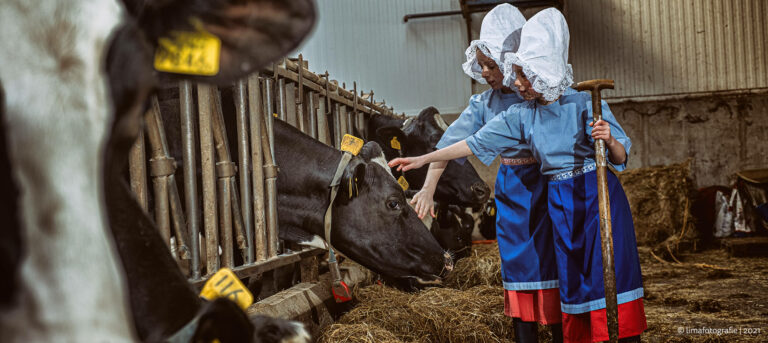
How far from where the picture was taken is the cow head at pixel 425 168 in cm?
617

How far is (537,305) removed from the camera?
290 centimetres

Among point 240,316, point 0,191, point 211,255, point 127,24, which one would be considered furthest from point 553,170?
point 0,191

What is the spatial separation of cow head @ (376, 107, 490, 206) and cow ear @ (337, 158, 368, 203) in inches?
101

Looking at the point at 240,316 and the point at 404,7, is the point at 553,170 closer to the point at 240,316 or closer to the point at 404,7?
the point at 240,316

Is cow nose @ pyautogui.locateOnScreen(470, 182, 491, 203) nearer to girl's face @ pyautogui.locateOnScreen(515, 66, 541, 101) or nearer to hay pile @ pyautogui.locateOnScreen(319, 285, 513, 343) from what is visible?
hay pile @ pyautogui.locateOnScreen(319, 285, 513, 343)

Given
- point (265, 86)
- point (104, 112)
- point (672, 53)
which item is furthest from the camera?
point (672, 53)

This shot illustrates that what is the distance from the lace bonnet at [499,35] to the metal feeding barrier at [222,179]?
119cm

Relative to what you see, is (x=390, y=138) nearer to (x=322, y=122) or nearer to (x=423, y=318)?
(x=322, y=122)

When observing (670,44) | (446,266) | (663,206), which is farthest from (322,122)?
(670,44)

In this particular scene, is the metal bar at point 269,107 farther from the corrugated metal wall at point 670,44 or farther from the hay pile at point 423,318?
the corrugated metal wall at point 670,44

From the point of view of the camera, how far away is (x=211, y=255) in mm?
2781

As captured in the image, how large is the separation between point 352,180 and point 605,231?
1.50 meters

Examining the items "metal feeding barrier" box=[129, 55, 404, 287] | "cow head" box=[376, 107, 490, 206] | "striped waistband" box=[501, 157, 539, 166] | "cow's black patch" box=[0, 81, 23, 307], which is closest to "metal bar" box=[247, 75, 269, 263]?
"metal feeding barrier" box=[129, 55, 404, 287]

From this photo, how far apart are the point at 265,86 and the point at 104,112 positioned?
269 cm
